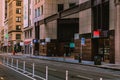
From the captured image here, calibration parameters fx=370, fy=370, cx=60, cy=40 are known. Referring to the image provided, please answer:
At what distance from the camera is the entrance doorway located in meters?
50.6

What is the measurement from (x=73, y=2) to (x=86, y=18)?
85.2 feet

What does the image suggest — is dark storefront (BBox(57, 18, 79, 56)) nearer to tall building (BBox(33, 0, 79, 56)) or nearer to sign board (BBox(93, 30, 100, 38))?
tall building (BBox(33, 0, 79, 56))

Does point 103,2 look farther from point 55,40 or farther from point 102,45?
point 55,40

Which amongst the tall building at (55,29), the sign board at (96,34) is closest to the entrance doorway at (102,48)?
the sign board at (96,34)

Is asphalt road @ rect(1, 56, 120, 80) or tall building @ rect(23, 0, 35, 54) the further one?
tall building @ rect(23, 0, 35, 54)

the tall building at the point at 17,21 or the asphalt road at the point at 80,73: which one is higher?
the tall building at the point at 17,21

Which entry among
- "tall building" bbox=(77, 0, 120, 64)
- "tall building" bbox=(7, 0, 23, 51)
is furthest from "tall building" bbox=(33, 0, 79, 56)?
"tall building" bbox=(7, 0, 23, 51)

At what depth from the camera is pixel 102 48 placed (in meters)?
52.4

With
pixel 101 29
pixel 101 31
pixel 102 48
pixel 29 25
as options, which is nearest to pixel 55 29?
pixel 29 25

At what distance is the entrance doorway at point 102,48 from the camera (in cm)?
5059

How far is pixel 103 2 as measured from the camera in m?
50.1

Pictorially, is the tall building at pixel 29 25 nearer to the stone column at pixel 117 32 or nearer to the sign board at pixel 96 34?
the sign board at pixel 96 34

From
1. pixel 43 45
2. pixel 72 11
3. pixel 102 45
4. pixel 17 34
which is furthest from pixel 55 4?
pixel 17 34

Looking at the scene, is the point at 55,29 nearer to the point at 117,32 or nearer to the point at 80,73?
the point at 117,32
